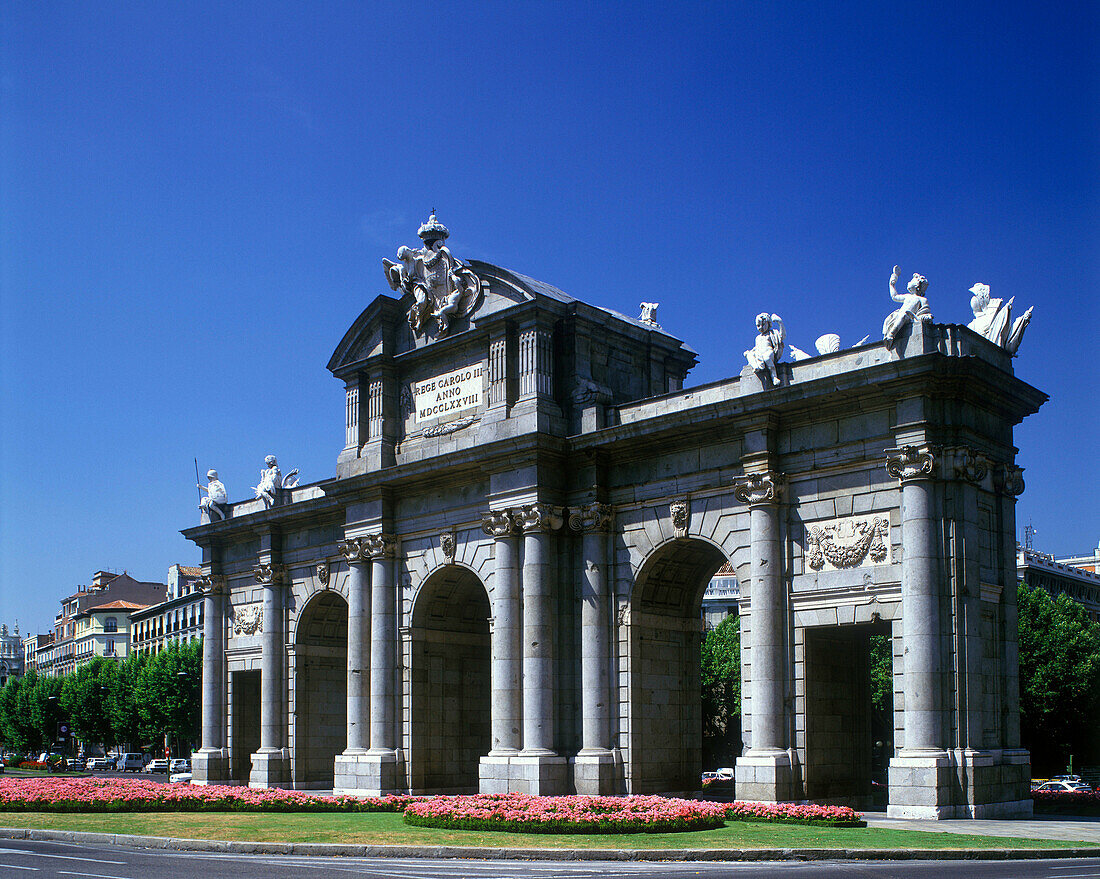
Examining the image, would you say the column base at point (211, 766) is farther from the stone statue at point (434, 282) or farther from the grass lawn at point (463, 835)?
the stone statue at point (434, 282)

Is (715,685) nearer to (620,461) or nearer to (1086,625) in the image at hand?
(1086,625)

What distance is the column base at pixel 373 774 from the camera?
40.9m

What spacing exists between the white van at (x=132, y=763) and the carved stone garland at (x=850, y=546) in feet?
253

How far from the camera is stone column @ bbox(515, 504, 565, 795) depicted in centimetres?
3638

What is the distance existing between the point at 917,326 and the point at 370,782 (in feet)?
77.2

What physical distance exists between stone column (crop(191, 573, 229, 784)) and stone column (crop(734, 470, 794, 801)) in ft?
90.4

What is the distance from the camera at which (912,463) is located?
30.2 m

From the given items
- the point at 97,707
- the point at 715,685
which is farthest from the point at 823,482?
the point at 97,707

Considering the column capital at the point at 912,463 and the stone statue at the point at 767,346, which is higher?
the stone statue at the point at 767,346

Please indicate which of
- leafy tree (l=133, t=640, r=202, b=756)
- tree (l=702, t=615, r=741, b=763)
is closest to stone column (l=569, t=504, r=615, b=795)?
tree (l=702, t=615, r=741, b=763)

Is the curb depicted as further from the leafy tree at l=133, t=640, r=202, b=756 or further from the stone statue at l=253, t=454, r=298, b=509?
the leafy tree at l=133, t=640, r=202, b=756

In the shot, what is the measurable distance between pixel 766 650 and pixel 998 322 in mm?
10800

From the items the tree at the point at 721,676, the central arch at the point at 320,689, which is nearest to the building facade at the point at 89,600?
the tree at the point at 721,676

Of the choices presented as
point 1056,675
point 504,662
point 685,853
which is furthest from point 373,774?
point 1056,675
